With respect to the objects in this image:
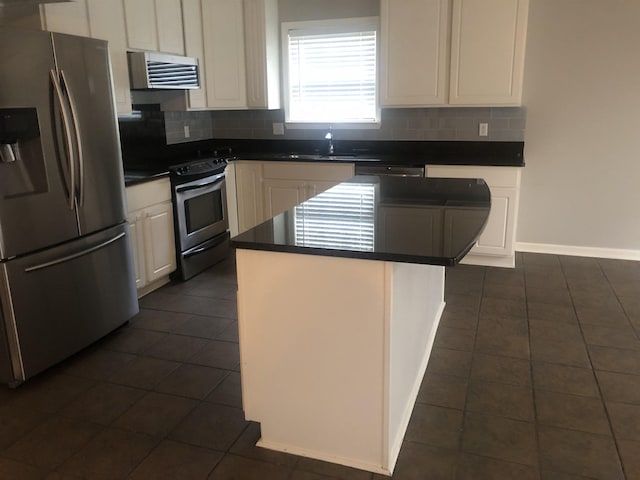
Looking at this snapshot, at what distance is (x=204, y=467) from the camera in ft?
6.98

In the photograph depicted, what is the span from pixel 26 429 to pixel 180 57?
118 inches

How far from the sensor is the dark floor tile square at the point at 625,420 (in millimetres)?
2281

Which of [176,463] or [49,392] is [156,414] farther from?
[49,392]

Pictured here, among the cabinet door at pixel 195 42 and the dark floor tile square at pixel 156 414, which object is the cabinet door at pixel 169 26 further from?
the dark floor tile square at pixel 156 414

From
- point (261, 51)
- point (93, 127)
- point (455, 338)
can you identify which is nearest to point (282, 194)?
point (261, 51)

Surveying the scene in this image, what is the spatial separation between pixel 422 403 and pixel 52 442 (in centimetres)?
164

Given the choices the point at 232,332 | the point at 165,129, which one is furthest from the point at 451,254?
the point at 165,129

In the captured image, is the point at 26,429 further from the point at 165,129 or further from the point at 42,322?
the point at 165,129

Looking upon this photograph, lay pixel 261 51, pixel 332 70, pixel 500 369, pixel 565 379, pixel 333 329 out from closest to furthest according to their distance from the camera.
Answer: pixel 333 329 → pixel 565 379 → pixel 500 369 → pixel 261 51 → pixel 332 70

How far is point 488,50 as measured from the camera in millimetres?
4258

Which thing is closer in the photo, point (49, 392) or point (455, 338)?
point (49, 392)

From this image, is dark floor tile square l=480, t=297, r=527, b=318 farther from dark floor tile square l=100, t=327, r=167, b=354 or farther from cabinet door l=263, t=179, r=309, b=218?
dark floor tile square l=100, t=327, r=167, b=354

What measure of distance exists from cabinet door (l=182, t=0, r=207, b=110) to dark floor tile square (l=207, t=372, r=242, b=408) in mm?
2712

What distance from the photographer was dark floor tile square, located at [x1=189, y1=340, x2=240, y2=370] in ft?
9.70
